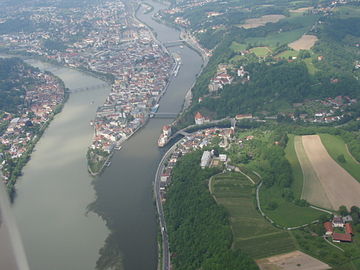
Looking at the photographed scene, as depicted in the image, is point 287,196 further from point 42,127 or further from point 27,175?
point 42,127

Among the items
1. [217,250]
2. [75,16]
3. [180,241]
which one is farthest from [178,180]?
[75,16]

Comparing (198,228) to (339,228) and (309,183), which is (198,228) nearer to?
(339,228)

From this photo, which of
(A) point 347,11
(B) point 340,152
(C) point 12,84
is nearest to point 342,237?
(B) point 340,152

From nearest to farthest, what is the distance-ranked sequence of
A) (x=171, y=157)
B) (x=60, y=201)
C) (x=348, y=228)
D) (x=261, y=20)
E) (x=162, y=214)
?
(x=348, y=228) → (x=162, y=214) → (x=60, y=201) → (x=171, y=157) → (x=261, y=20)

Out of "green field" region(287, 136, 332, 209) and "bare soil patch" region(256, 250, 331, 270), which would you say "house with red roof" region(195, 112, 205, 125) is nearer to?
"green field" region(287, 136, 332, 209)

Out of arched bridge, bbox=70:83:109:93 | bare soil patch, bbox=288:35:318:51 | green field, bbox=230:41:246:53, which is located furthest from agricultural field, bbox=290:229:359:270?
green field, bbox=230:41:246:53

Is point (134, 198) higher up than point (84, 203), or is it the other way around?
point (134, 198)

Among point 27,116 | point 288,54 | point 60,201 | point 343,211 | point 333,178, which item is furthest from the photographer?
point 288,54
